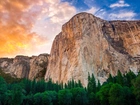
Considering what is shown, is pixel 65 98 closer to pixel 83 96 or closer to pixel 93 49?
pixel 83 96

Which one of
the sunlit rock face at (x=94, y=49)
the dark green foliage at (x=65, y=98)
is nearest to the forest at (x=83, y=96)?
the dark green foliage at (x=65, y=98)

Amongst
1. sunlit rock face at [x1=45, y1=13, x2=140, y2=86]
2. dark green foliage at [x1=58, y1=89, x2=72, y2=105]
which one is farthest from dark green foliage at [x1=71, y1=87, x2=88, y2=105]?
sunlit rock face at [x1=45, y1=13, x2=140, y2=86]

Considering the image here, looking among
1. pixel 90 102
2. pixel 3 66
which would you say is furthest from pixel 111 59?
pixel 3 66

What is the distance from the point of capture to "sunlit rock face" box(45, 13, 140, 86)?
62.1 meters

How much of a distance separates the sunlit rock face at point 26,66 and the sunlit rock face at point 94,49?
1133cm

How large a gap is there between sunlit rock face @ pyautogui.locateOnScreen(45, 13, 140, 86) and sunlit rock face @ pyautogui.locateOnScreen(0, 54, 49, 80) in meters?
11.3

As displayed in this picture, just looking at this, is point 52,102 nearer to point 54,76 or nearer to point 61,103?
point 61,103

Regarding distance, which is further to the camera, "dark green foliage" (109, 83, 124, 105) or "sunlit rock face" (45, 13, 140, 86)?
"sunlit rock face" (45, 13, 140, 86)

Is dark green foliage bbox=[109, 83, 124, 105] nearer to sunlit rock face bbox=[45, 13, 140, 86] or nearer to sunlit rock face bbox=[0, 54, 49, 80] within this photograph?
sunlit rock face bbox=[45, 13, 140, 86]

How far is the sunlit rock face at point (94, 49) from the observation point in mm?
62062

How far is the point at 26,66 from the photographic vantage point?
94.2 meters

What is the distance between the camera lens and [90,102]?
39.3m

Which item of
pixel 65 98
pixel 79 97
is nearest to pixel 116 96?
pixel 79 97

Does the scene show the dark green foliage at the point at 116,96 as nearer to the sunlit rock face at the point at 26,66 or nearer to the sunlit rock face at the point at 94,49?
the sunlit rock face at the point at 94,49
